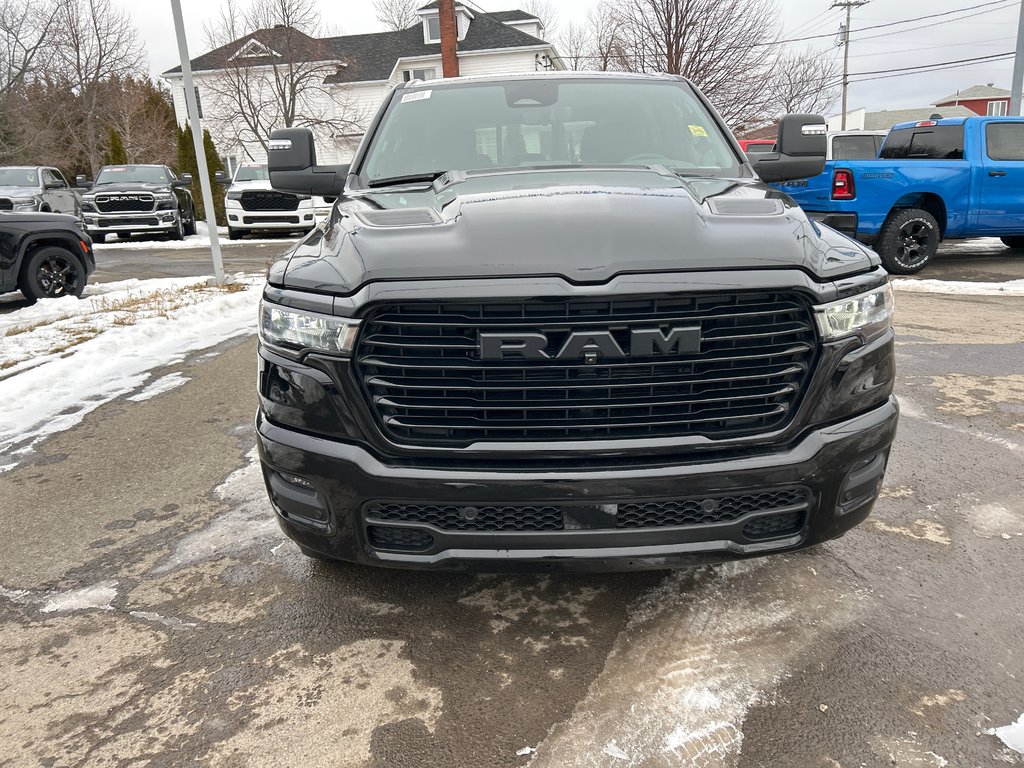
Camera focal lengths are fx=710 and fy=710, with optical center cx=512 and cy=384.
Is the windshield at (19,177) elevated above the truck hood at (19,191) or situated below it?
above

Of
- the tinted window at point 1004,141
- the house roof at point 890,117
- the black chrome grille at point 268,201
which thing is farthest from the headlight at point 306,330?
the house roof at point 890,117

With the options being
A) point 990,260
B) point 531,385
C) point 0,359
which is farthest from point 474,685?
point 990,260

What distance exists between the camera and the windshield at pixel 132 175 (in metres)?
16.8

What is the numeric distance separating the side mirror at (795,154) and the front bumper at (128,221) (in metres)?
16.3

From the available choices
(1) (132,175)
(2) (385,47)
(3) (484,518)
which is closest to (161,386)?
(3) (484,518)

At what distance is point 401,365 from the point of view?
1984 mm

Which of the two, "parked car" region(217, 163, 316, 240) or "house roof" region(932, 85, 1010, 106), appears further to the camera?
"house roof" region(932, 85, 1010, 106)

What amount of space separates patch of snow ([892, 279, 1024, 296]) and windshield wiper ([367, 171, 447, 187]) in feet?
24.9

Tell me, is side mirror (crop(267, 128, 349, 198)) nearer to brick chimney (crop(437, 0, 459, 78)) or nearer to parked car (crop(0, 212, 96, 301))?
parked car (crop(0, 212, 96, 301))

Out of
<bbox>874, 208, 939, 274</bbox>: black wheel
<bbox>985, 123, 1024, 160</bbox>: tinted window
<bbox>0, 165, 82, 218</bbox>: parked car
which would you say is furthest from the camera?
<bbox>0, 165, 82, 218</bbox>: parked car

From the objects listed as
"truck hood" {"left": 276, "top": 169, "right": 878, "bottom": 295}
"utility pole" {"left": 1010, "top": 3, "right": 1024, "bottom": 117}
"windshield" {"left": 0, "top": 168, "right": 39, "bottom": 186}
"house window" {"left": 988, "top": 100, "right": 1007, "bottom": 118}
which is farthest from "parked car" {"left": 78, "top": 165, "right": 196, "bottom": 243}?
"house window" {"left": 988, "top": 100, "right": 1007, "bottom": 118}

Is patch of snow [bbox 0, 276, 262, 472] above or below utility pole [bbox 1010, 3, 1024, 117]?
below

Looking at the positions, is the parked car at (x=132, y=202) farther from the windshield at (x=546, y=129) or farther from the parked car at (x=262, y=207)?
the windshield at (x=546, y=129)

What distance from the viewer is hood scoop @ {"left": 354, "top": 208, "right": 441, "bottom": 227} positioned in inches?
87.4
